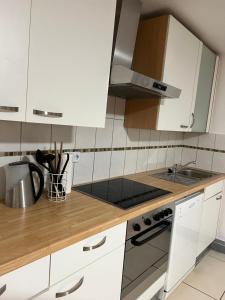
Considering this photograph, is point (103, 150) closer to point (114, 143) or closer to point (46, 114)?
point (114, 143)

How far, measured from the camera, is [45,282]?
33.8 inches

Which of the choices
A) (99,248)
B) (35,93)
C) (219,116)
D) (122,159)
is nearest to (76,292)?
(99,248)

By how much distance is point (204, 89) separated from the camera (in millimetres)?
2338

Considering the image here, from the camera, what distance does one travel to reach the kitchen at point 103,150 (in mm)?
902

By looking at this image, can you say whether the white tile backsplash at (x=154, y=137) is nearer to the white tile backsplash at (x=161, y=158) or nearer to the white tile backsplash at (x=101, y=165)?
the white tile backsplash at (x=161, y=158)

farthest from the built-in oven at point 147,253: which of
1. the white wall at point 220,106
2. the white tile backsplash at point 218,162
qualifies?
the white wall at point 220,106

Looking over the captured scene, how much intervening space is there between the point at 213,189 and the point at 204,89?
97 centimetres

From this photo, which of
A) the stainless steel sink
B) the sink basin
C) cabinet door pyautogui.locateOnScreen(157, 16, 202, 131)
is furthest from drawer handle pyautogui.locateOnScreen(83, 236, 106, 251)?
the sink basin

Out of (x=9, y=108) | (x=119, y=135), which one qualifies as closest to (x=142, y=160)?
(x=119, y=135)

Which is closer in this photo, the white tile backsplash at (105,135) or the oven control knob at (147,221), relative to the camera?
the oven control knob at (147,221)

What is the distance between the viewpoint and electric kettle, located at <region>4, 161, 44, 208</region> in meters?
1.13

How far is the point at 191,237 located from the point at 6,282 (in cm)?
161

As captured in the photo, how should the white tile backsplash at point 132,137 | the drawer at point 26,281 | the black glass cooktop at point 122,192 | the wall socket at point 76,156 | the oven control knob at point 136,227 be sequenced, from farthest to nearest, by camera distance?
the white tile backsplash at point 132,137
the wall socket at point 76,156
the black glass cooktop at point 122,192
the oven control knob at point 136,227
the drawer at point 26,281

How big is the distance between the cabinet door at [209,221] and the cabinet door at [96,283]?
1216 mm
